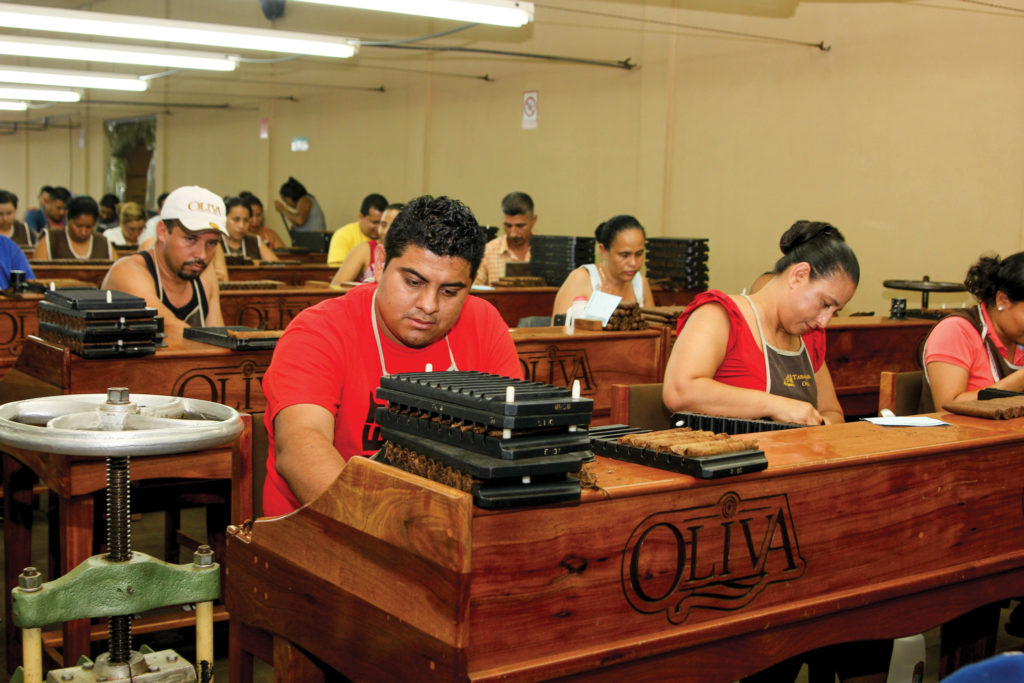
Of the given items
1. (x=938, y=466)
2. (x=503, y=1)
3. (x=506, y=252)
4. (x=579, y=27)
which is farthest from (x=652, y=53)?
(x=938, y=466)

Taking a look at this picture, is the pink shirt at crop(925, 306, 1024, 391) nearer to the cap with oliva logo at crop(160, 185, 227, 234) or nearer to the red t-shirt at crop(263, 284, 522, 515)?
the red t-shirt at crop(263, 284, 522, 515)

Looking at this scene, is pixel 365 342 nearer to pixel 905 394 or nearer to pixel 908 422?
pixel 908 422

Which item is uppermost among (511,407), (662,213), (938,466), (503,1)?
(503,1)

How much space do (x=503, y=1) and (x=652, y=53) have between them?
12.2 ft

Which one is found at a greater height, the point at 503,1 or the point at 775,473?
the point at 503,1

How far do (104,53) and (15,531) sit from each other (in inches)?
221

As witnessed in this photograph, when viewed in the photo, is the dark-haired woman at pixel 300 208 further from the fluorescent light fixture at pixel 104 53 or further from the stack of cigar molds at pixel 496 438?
the stack of cigar molds at pixel 496 438

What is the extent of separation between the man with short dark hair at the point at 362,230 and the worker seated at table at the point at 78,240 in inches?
73.9

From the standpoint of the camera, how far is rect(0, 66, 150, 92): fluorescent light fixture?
30.6 feet

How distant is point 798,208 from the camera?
7.71m

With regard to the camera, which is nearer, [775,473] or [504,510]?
[504,510]

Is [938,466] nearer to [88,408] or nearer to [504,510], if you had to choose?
[504,510]

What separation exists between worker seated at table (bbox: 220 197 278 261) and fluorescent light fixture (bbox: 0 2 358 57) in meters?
1.68

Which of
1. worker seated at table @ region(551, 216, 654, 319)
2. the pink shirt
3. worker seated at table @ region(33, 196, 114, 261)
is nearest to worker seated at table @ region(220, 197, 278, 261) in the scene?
worker seated at table @ region(33, 196, 114, 261)
